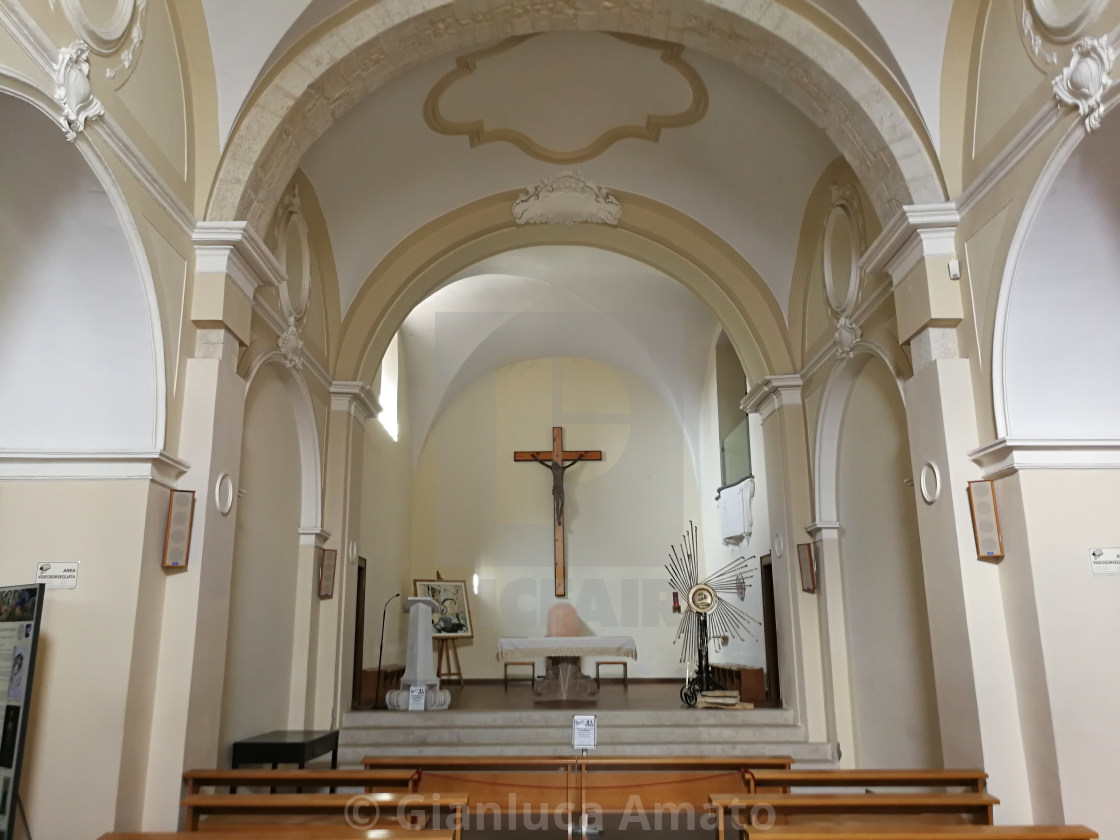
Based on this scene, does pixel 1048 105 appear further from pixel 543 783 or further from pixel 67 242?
pixel 67 242

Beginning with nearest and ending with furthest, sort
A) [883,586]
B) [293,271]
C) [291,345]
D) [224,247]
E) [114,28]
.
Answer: [114,28], [224,247], [291,345], [883,586], [293,271]

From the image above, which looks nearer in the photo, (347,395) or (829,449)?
(829,449)

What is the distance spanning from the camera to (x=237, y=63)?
17.6 feet

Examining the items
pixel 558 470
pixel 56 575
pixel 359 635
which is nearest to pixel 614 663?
pixel 558 470

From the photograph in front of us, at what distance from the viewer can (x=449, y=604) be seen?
12898mm

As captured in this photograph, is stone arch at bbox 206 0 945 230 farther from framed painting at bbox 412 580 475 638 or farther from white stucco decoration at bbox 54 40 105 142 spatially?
framed painting at bbox 412 580 475 638

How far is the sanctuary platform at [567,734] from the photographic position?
7352mm

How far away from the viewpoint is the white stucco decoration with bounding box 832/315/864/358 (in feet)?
22.2

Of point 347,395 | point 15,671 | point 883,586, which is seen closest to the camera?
point 15,671

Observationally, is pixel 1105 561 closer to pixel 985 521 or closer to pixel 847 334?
pixel 985 521

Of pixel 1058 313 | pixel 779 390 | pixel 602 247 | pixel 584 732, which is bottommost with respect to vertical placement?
pixel 584 732

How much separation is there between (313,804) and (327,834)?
47 centimetres

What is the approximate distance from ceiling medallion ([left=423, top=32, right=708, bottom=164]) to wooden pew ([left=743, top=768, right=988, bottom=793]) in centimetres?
527

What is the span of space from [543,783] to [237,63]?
4.67 m
